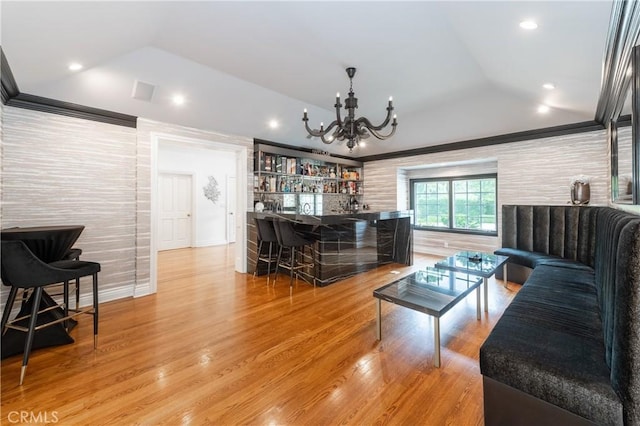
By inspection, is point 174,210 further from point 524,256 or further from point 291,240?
point 524,256

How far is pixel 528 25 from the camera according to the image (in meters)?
2.00

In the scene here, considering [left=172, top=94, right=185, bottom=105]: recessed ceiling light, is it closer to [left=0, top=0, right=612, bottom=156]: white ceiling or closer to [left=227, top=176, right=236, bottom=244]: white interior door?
[left=0, top=0, right=612, bottom=156]: white ceiling

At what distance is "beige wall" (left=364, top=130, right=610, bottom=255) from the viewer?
406 centimetres

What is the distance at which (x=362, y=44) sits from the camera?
257 centimetres

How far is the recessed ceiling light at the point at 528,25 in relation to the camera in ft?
6.42

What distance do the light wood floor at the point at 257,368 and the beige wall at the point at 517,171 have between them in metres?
2.35

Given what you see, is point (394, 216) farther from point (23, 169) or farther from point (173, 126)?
point (23, 169)

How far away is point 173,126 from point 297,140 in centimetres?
220

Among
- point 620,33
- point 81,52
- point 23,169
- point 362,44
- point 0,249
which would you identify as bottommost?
point 0,249

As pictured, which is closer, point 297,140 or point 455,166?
point 297,140

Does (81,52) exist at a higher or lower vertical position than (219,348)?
higher

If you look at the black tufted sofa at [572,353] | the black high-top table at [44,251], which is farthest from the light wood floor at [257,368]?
the black tufted sofa at [572,353]

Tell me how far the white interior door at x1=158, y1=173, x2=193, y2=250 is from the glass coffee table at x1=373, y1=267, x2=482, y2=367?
6.44m

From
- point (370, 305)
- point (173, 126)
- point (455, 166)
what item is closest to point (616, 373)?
point (370, 305)
